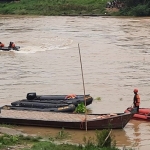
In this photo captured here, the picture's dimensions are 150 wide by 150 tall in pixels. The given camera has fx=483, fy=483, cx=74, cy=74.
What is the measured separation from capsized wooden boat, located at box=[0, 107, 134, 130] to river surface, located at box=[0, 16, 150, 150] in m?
0.22

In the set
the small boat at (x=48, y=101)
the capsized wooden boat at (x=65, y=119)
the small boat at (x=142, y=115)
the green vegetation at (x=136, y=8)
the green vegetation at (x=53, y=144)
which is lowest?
the small boat at (x=142, y=115)

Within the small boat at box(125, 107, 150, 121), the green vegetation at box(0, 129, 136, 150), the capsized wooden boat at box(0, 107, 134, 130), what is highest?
the green vegetation at box(0, 129, 136, 150)

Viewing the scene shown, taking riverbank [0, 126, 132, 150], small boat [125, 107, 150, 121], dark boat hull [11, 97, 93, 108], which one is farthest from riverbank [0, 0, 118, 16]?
riverbank [0, 126, 132, 150]

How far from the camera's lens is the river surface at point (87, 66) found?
18.4 m

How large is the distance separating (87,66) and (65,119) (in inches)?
505

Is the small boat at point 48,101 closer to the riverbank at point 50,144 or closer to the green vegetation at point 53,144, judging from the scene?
the riverbank at point 50,144

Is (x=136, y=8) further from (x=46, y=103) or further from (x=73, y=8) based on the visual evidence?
(x=46, y=103)

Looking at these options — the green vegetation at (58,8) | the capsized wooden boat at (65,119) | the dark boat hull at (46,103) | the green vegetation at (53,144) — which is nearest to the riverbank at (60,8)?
the green vegetation at (58,8)

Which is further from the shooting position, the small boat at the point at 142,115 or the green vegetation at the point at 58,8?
the green vegetation at the point at 58,8

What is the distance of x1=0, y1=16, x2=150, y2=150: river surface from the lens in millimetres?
18438

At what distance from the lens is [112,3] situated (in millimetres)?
64625

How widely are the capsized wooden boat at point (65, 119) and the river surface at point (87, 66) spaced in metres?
0.22

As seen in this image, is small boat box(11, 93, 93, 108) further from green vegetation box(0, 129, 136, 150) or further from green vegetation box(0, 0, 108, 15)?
green vegetation box(0, 0, 108, 15)

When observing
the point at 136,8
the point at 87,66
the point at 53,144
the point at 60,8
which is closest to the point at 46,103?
the point at 53,144
